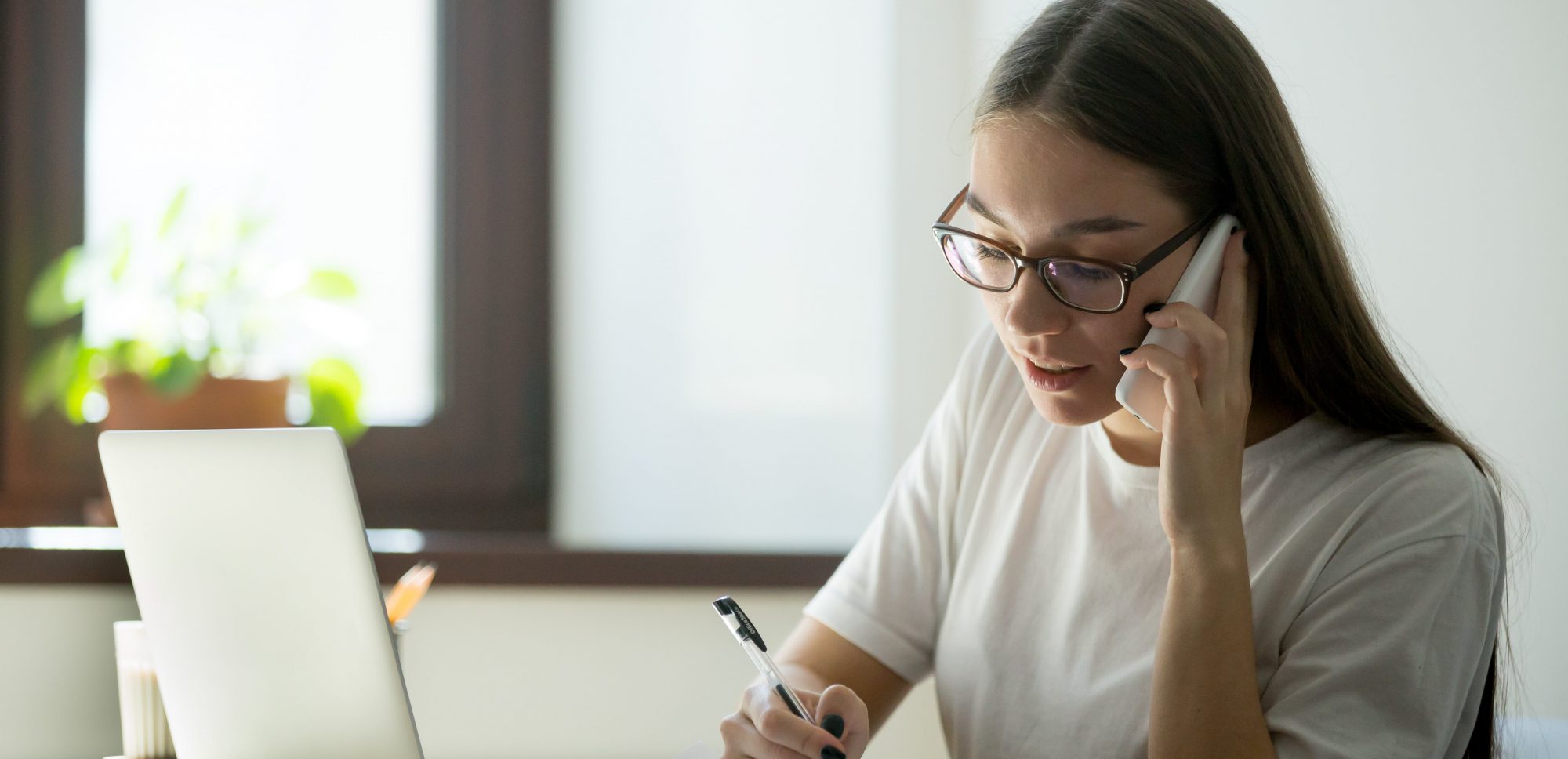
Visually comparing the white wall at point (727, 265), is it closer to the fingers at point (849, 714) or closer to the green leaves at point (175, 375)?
the green leaves at point (175, 375)

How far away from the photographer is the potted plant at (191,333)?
187cm

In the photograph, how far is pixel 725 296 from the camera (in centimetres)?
202

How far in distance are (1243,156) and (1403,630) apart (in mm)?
364

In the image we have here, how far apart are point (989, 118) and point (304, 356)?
150 centimetres

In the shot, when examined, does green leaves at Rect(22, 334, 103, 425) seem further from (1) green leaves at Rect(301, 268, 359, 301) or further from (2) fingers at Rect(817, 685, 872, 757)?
(2) fingers at Rect(817, 685, 872, 757)

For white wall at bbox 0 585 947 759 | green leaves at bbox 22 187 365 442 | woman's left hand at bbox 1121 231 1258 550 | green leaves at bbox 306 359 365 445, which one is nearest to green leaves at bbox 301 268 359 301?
green leaves at bbox 22 187 365 442

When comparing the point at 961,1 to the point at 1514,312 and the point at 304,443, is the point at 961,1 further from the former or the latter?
the point at 304,443

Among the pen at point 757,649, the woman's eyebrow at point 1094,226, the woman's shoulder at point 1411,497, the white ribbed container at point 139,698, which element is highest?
the woman's eyebrow at point 1094,226

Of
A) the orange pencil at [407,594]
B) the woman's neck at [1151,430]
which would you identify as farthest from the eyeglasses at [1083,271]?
the orange pencil at [407,594]

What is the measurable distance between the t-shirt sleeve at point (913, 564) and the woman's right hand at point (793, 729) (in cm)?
21

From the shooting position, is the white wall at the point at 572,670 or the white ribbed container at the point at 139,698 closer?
the white ribbed container at the point at 139,698

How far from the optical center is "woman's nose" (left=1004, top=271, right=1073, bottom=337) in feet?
3.06

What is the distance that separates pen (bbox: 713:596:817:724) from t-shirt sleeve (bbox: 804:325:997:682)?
243 mm

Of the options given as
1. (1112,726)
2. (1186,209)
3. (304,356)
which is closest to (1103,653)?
(1112,726)
